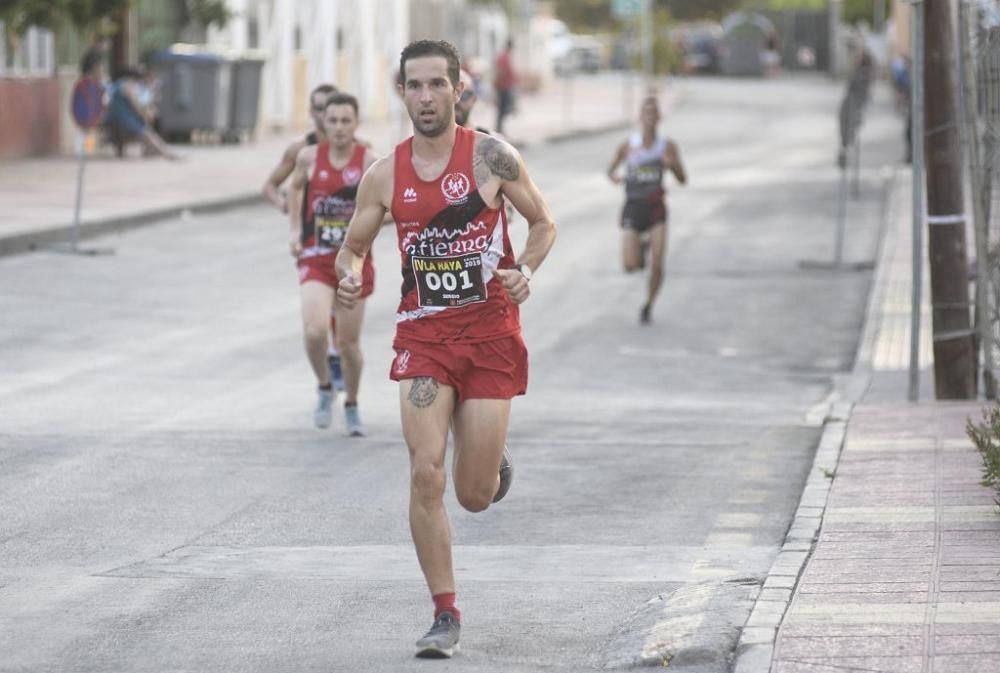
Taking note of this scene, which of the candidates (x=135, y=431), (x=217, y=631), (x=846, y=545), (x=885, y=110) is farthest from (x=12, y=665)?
(x=885, y=110)

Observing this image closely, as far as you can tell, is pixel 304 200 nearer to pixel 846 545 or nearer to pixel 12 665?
pixel 846 545

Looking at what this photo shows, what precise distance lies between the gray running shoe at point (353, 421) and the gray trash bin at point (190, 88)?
2472 centimetres

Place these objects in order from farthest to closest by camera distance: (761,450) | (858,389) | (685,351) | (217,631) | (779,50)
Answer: (779,50)
(685,351)
(858,389)
(761,450)
(217,631)

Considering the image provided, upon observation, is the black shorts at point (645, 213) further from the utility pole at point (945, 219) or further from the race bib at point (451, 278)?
the race bib at point (451, 278)

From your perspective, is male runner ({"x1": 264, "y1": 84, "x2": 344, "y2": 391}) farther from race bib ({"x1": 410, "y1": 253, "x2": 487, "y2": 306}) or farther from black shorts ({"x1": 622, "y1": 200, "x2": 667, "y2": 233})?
black shorts ({"x1": 622, "y1": 200, "x2": 667, "y2": 233})

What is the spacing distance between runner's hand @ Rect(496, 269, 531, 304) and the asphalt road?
1.11m

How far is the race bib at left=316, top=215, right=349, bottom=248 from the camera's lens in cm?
1178

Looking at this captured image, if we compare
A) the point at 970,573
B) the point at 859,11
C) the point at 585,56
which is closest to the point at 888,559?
the point at 970,573

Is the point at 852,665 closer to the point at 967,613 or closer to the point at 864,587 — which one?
the point at 967,613

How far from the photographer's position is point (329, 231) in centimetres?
1181

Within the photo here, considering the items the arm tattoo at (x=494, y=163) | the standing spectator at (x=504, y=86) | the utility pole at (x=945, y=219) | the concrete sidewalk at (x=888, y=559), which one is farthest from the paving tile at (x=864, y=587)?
the standing spectator at (x=504, y=86)

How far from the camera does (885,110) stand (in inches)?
2153

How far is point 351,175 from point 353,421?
4.40 feet

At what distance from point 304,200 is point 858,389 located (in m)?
4.06
